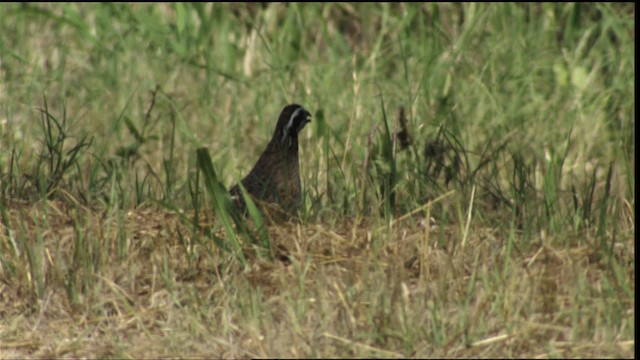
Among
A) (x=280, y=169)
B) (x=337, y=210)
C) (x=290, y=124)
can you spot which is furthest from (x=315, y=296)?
(x=290, y=124)

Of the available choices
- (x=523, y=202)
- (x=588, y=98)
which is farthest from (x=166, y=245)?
(x=588, y=98)

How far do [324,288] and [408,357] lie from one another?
1.62ft

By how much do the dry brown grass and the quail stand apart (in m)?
0.85

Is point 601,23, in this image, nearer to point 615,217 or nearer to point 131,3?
point 131,3

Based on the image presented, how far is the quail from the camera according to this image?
19.2 feet

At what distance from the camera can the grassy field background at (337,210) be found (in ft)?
13.6

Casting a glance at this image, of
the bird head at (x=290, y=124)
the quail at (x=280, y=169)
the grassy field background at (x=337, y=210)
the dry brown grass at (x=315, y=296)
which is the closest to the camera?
the dry brown grass at (x=315, y=296)

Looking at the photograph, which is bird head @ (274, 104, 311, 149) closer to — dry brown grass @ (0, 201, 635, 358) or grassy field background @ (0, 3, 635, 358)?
grassy field background @ (0, 3, 635, 358)

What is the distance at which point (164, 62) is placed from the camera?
26.8 feet

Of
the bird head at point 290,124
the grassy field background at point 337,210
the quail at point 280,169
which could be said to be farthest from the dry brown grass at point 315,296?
the bird head at point 290,124

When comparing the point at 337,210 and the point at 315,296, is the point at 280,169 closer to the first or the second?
the point at 337,210

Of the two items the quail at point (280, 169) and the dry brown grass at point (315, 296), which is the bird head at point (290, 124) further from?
the dry brown grass at point (315, 296)

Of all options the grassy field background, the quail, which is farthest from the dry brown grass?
the quail

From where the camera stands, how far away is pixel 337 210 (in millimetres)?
5250
